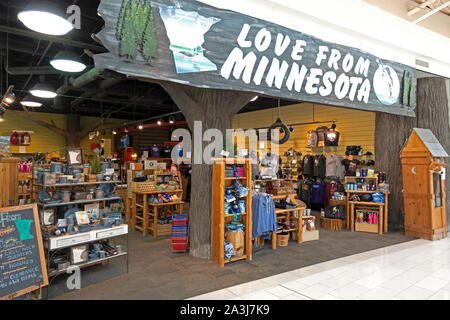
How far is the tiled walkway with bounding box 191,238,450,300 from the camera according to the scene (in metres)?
3.29

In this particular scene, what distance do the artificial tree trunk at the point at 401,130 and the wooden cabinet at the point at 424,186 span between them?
1.48 ft

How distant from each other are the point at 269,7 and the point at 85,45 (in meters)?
3.87

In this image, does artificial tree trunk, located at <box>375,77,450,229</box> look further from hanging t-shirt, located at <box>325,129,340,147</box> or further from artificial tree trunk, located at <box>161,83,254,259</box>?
artificial tree trunk, located at <box>161,83,254,259</box>

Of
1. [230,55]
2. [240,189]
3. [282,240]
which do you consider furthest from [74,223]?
[282,240]

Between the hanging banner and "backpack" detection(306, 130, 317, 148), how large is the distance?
4590 millimetres

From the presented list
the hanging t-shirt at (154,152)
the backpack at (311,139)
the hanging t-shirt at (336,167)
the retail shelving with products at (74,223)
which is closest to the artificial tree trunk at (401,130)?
the hanging t-shirt at (336,167)

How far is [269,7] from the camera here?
4.00 m

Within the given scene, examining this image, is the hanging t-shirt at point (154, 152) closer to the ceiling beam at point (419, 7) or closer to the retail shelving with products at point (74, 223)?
the retail shelving with products at point (74, 223)

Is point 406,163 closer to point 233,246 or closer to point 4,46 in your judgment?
point 233,246


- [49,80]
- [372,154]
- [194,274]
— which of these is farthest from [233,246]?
[49,80]

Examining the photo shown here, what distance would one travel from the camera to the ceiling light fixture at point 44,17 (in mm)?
3057

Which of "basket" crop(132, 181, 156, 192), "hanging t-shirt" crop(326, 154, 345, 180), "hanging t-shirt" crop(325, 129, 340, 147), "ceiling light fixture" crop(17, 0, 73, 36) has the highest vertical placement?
"ceiling light fixture" crop(17, 0, 73, 36)

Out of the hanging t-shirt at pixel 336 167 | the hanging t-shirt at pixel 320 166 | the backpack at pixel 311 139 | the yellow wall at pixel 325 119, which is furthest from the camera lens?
the backpack at pixel 311 139

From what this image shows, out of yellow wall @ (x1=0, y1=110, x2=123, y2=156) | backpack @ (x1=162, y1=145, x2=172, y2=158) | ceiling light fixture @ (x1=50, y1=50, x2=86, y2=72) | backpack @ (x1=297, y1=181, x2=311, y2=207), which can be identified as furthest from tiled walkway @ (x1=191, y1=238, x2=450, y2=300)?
yellow wall @ (x1=0, y1=110, x2=123, y2=156)
